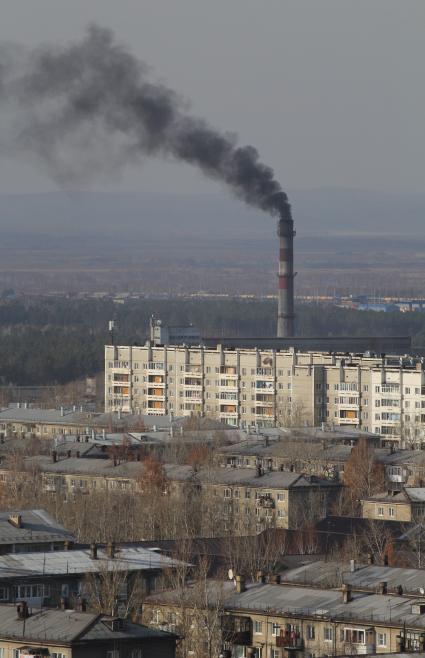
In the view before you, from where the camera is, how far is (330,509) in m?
55.3

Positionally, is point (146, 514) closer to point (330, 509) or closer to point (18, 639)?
point (330, 509)

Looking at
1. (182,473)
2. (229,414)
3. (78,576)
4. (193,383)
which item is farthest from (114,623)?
(193,383)

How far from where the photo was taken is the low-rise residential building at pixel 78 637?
2923 centimetres

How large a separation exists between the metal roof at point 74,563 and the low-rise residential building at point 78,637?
19.8ft

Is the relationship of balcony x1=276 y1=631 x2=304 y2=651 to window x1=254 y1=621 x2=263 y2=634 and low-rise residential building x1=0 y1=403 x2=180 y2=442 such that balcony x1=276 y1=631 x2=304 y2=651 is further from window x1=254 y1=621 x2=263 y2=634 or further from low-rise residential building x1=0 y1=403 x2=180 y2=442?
low-rise residential building x1=0 y1=403 x2=180 y2=442

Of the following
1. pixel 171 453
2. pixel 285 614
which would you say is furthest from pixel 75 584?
pixel 171 453

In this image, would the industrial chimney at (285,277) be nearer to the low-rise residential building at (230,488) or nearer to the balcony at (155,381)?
the balcony at (155,381)

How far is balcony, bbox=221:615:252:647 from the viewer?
3266 centimetres

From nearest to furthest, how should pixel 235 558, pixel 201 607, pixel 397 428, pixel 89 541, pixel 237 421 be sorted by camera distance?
pixel 201 607, pixel 235 558, pixel 89 541, pixel 397 428, pixel 237 421

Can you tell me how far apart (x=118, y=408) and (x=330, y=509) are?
116 feet

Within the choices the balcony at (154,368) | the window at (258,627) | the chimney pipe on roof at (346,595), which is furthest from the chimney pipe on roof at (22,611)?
the balcony at (154,368)

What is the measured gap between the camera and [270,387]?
3428 inches

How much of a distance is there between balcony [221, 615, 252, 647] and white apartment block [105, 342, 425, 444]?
43345 millimetres

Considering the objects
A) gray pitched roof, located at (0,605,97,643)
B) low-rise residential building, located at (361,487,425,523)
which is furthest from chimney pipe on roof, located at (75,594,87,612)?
low-rise residential building, located at (361,487,425,523)
